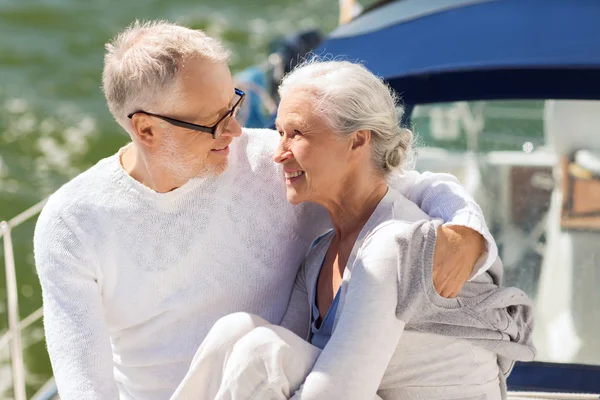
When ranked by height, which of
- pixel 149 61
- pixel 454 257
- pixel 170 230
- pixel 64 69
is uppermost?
pixel 64 69

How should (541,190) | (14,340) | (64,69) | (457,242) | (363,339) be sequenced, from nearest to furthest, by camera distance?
(363,339) < (457,242) < (14,340) < (541,190) < (64,69)

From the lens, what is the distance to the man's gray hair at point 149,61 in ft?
6.32

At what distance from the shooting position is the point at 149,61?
192cm

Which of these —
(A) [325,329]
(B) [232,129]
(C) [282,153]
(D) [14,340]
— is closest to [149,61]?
(B) [232,129]

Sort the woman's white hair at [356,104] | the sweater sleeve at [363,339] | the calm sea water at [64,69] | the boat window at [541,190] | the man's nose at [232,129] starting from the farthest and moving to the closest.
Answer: the calm sea water at [64,69] → the boat window at [541,190] → the man's nose at [232,129] → the woman's white hair at [356,104] → the sweater sleeve at [363,339]

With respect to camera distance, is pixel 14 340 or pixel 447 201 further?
pixel 14 340

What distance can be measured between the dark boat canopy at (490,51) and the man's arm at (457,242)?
62 cm

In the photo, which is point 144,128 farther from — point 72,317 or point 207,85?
point 72,317

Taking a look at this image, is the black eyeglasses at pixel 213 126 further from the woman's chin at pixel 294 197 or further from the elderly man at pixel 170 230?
the woman's chin at pixel 294 197

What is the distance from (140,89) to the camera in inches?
76.8

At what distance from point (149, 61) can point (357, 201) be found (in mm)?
553

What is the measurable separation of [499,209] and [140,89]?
1339 mm

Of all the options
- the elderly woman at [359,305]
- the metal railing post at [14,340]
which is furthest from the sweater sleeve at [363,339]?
the metal railing post at [14,340]

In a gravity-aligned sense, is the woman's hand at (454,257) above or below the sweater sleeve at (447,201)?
below
